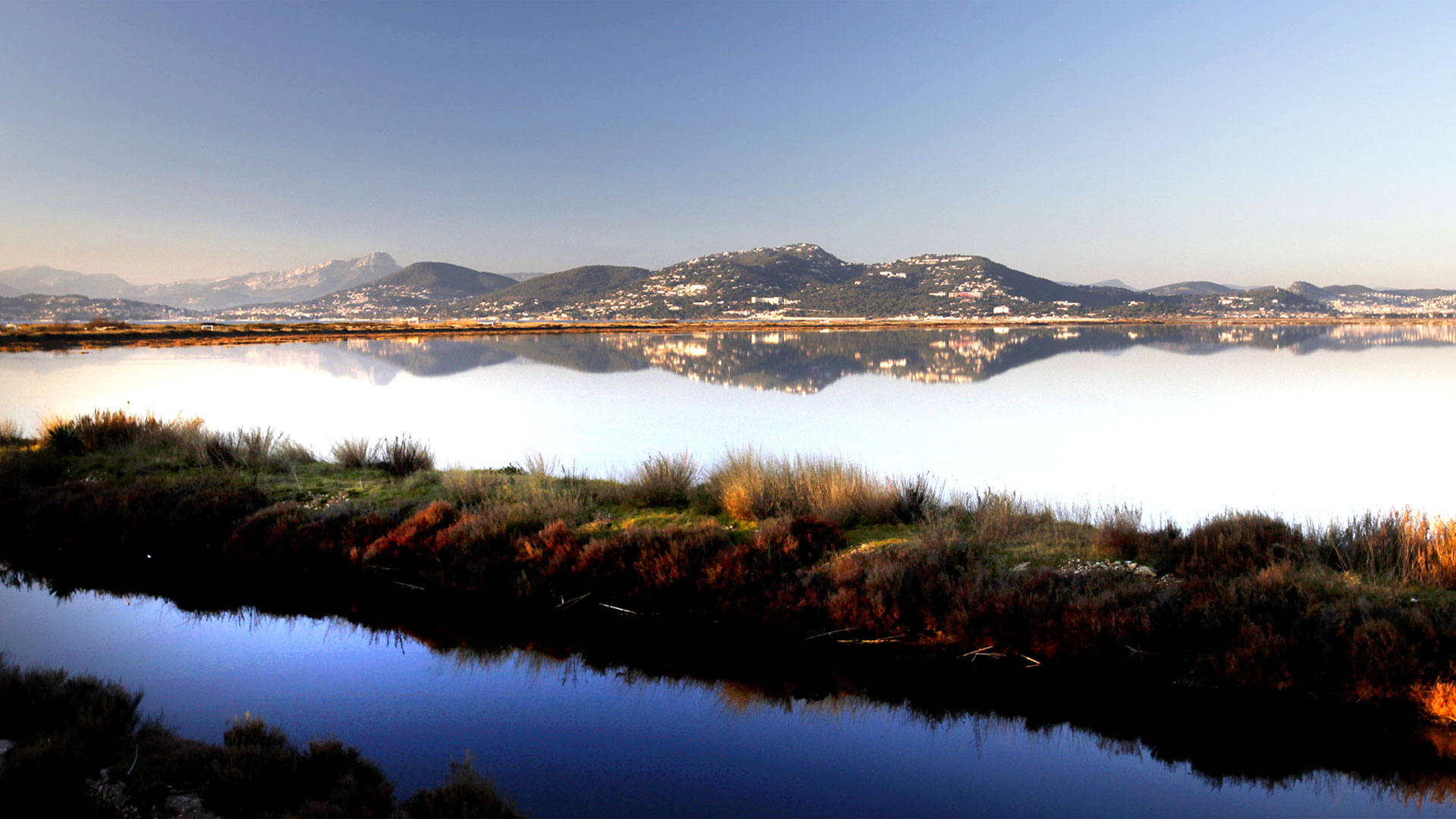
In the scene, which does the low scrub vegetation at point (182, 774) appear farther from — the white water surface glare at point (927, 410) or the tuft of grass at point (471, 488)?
the white water surface glare at point (927, 410)

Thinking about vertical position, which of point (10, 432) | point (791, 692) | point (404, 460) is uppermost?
point (10, 432)

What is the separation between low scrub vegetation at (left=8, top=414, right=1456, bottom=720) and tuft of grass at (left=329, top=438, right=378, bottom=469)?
0.52m

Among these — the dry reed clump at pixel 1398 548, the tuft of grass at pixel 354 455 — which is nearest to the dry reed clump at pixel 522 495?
the tuft of grass at pixel 354 455

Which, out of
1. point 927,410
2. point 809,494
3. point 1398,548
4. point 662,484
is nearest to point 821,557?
point 809,494

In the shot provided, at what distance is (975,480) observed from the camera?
38.5 ft

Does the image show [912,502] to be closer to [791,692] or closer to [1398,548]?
[791,692]

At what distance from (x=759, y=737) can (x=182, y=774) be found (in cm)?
344

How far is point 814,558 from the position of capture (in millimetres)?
7953

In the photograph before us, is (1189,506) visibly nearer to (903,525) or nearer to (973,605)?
(903,525)

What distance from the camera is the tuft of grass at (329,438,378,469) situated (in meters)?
12.5

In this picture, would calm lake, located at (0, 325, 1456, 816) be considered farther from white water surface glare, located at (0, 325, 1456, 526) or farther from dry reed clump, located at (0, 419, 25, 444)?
dry reed clump, located at (0, 419, 25, 444)

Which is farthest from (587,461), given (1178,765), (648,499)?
(1178,765)

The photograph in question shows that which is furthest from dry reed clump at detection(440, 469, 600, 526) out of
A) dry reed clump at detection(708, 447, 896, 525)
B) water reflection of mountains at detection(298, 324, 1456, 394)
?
water reflection of mountains at detection(298, 324, 1456, 394)

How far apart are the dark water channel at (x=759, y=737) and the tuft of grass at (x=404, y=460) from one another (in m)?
5.35
